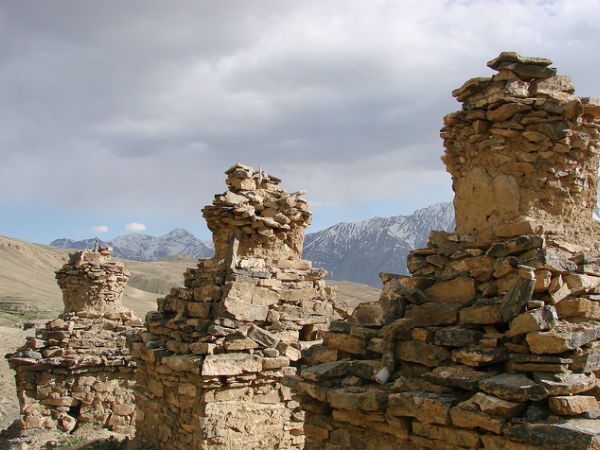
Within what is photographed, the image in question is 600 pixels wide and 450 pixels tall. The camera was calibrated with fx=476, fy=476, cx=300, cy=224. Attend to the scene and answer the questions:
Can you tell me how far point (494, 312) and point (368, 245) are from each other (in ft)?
299

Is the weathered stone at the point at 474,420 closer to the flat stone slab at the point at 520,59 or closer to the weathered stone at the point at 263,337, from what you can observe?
the flat stone slab at the point at 520,59

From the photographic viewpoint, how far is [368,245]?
310 ft

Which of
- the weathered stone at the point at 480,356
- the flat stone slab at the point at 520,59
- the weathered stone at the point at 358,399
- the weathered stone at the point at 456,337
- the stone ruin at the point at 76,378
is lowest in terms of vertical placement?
the stone ruin at the point at 76,378

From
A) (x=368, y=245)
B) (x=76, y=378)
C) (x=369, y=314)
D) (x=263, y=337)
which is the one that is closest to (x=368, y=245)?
(x=368, y=245)

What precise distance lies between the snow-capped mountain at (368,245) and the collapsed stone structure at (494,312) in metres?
72.2

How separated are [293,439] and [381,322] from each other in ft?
13.0

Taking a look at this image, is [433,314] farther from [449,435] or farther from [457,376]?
[449,435]

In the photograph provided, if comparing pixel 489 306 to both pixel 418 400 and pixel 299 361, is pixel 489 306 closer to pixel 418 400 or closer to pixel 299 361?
pixel 418 400

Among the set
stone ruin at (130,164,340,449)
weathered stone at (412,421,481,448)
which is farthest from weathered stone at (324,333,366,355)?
stone ruin at (130,164,340,449)

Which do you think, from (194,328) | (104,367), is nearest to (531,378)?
(194,328)

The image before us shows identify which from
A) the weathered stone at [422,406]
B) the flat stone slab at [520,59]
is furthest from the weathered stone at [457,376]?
the flat stone slab at [520,59]

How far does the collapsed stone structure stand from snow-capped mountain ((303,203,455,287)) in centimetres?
7221

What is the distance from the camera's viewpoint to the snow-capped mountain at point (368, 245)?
83000 millimetres

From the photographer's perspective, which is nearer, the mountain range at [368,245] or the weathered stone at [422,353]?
the weathered stone at [422,353]
